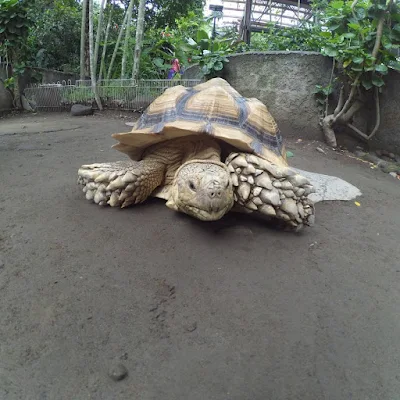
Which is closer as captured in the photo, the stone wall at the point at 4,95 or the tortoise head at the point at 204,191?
the tortoise head at the point at 204,191

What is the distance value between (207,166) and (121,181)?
1.76 feet

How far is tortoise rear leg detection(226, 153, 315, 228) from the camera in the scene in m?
1.81

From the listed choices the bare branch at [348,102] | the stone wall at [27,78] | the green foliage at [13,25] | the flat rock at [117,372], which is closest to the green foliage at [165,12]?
the stone wall at [27,78]

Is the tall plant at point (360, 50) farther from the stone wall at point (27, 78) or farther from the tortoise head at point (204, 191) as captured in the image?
the stone wall at point (27, 78)

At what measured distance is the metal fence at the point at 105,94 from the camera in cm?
702

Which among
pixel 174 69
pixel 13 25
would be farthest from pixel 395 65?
pixel 13 25

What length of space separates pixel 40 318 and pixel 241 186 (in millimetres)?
1137

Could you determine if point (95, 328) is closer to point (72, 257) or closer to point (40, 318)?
point (40, 318)

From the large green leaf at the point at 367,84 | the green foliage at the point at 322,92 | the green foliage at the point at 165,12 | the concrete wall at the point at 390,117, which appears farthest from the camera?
the green foliage at the point at 165,12

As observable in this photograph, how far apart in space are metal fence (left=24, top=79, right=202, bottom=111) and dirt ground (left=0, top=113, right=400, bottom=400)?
525 centimetres

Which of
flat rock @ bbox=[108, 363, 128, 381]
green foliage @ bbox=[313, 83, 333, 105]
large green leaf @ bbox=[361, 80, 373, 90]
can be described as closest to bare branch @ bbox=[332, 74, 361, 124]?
large green leaf @ bbox=[361, 80, 373, 90]

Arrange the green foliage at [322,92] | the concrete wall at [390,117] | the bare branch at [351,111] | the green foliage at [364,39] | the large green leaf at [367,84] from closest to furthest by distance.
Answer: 1. the green foliage at [364,39]
2. the large green leaf at [367,84]
3. the concrete wall at [390,117]
4. the bare branch at [351,111]
5. the green foliage at [322,92]

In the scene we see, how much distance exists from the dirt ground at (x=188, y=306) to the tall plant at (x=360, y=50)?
311 centimetres

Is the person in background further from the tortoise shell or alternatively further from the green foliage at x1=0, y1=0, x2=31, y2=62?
the tortoise shell
